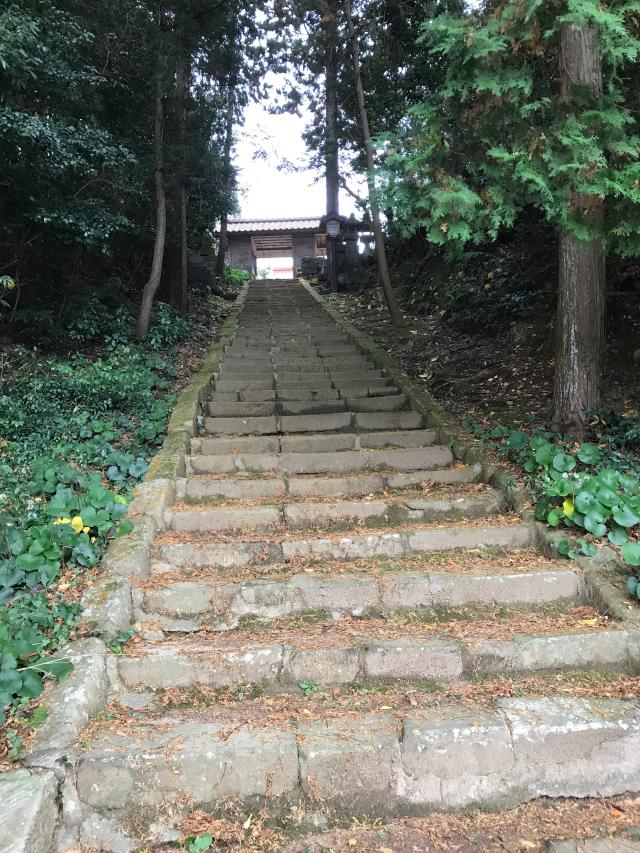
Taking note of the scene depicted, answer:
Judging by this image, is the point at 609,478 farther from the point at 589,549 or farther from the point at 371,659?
the point at 371,659

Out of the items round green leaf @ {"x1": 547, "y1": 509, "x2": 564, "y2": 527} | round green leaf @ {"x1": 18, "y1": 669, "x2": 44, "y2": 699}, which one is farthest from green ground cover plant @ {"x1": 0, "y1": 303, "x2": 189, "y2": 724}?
round green leaf @ {"x1": 547, "y1": 509, "x2": 564, "y2": 527}

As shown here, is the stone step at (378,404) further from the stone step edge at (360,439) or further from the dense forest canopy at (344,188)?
the stone step edge at (360,439)

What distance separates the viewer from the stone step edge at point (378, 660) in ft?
9.11

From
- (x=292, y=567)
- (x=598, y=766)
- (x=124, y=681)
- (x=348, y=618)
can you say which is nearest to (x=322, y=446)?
(x=292, y=567)

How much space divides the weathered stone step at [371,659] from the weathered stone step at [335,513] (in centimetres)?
118

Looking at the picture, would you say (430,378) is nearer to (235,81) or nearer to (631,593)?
(631,593)

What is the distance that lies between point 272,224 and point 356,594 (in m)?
22.0

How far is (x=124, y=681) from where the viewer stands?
2748mm

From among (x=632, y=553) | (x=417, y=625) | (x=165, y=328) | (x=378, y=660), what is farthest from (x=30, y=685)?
(x=165, y=328)

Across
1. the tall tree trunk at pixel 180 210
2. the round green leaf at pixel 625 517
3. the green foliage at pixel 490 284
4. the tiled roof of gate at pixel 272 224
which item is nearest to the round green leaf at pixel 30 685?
the round green leaf at pixel 625 517

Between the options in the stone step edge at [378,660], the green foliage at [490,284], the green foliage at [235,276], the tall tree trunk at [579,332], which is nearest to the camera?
the stone step edge at [378,660]

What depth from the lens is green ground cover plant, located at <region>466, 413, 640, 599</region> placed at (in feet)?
11.2

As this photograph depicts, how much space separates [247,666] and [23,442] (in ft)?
10.7

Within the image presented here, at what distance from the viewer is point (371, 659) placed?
283 centimetres
